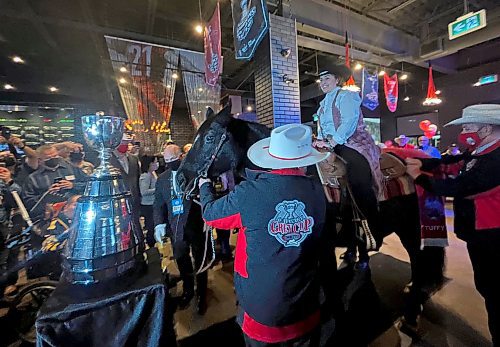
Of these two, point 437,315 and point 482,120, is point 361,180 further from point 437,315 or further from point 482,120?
point 437,315

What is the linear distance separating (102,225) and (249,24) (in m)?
4.47

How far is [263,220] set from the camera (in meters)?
1.22

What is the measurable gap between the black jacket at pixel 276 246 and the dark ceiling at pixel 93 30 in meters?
6.34

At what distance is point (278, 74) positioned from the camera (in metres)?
5.90

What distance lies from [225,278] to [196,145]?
8.77 ft

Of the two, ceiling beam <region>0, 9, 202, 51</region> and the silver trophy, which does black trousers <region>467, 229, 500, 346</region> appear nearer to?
the silver trophy

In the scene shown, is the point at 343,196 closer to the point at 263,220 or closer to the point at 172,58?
the point at 263,220

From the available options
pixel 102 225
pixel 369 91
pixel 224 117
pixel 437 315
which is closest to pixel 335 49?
pixel 369 91

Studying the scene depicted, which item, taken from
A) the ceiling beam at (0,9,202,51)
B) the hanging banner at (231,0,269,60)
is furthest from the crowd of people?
the ceiling beam at (0,9,202,51)

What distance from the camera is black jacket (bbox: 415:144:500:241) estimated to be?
1.70 metres

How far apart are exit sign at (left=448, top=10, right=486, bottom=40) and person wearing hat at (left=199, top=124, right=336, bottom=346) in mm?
7694

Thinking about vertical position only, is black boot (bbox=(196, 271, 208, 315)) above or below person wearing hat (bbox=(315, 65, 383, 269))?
below

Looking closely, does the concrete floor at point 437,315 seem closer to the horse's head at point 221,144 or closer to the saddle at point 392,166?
the saddle at point 392,166

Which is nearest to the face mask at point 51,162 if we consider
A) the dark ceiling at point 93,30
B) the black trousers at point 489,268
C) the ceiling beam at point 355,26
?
the dark ceiling at point 93,30
